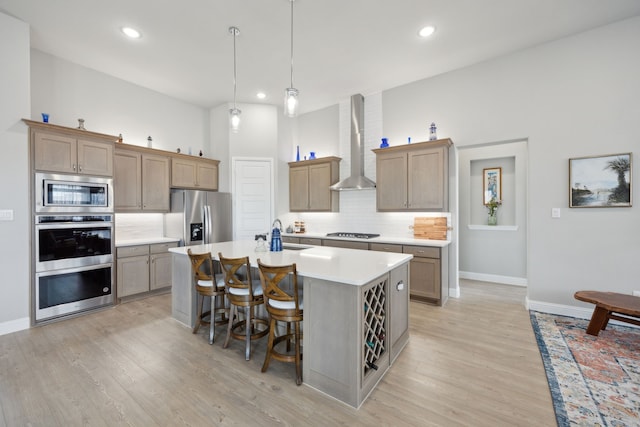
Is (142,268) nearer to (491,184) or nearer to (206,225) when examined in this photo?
(206,225)

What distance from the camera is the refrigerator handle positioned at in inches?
189

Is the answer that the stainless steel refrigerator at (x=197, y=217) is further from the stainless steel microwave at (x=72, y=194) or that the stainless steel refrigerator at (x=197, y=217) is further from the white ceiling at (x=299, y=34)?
the white ceiling at (x=299, y=34)

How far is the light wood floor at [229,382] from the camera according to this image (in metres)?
1.79

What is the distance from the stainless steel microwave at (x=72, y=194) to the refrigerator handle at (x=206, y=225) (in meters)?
1.37

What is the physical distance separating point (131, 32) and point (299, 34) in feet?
6.71

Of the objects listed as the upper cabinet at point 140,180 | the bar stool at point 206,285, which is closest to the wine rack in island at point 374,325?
the bar stool at point 206,285

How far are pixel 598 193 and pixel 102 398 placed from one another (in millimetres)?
5386

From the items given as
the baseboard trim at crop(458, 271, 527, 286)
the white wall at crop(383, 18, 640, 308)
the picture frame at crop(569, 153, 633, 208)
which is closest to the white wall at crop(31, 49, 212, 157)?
the white wall at crop(383, 18, 640, 308)

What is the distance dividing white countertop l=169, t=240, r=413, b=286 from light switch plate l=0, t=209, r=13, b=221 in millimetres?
1793

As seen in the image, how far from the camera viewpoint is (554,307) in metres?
3.50

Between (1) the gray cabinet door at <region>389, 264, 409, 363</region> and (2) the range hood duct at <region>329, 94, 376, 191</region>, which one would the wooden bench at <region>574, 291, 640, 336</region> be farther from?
(2) the range hood duct at <region>329, 94, 376, 191</region>

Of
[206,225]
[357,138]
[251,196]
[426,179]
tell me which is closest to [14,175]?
[206,225]

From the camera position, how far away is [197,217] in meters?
4.74

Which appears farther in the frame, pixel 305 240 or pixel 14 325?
pixel 305 240
